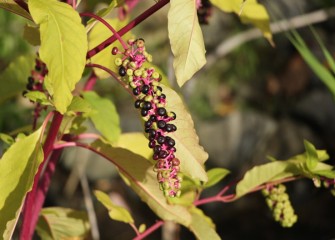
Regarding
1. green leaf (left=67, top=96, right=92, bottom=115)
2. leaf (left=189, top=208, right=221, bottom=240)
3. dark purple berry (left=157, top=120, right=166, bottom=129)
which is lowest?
leaf (left=189, top=208, right=221, bottom=240)

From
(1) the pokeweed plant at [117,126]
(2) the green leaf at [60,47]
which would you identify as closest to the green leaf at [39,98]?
(1) the pokeweed plant at [117,126]

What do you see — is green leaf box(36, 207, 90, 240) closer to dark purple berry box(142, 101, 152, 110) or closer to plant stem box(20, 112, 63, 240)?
plant stem box(20, 112, 63, 240)

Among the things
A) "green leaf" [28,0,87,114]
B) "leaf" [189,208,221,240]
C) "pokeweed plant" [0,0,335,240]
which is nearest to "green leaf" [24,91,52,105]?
"pokeweed plant" [0,0,335,240]

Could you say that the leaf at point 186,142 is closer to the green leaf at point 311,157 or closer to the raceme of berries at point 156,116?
the raceme of berries at point 156,116

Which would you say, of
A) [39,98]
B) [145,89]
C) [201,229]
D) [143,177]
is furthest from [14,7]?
[201,229]

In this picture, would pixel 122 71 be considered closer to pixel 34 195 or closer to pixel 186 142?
pixel 186 142

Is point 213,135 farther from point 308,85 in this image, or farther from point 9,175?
point 9,175
